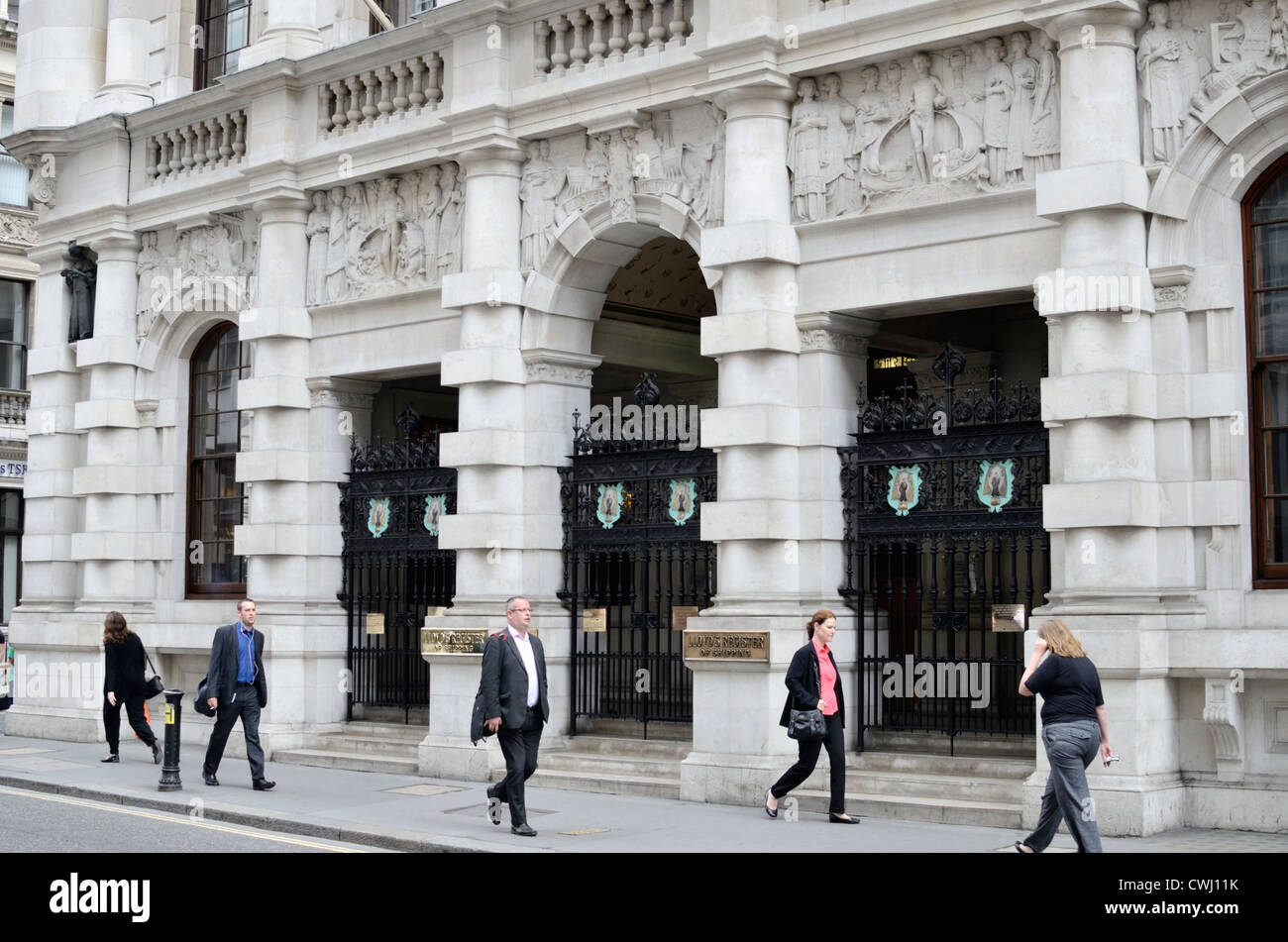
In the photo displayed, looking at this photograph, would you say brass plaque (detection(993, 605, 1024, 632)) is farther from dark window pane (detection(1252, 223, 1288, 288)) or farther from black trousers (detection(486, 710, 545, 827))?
black trousers (detection(486, 710, 545, 827))

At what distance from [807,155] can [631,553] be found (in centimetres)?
463

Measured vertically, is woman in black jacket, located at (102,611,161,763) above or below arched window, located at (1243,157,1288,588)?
below

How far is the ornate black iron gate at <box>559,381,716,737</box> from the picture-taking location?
17.0 m

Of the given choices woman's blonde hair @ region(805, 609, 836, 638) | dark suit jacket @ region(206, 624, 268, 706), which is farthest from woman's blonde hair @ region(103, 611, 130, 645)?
woman's blonde hair @ region(805, 609, 836, 638)

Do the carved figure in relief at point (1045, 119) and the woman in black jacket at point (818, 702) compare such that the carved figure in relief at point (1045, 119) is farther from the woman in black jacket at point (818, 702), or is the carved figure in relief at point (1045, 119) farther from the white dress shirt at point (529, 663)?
the white dress shirt at point (529, 663)

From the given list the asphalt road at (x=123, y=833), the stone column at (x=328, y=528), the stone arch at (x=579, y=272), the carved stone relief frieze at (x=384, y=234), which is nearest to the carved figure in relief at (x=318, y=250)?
the carved stone relief frieze at (x=384, y=234)

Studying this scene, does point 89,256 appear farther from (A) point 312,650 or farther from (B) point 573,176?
(B) point 573,176

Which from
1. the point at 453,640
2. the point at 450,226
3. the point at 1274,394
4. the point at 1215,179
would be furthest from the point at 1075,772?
the point at 450,226

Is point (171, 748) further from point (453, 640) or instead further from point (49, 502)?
point (49, 502)

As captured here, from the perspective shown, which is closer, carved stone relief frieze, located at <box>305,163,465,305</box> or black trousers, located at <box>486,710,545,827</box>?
black trousers, located at <box>486,710,545,827</box>

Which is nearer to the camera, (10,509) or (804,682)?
(804,682)

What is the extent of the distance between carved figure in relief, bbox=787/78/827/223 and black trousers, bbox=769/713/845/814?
4842 millimetres

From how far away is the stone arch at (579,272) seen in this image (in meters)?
17.3

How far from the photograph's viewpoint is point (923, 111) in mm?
14773
